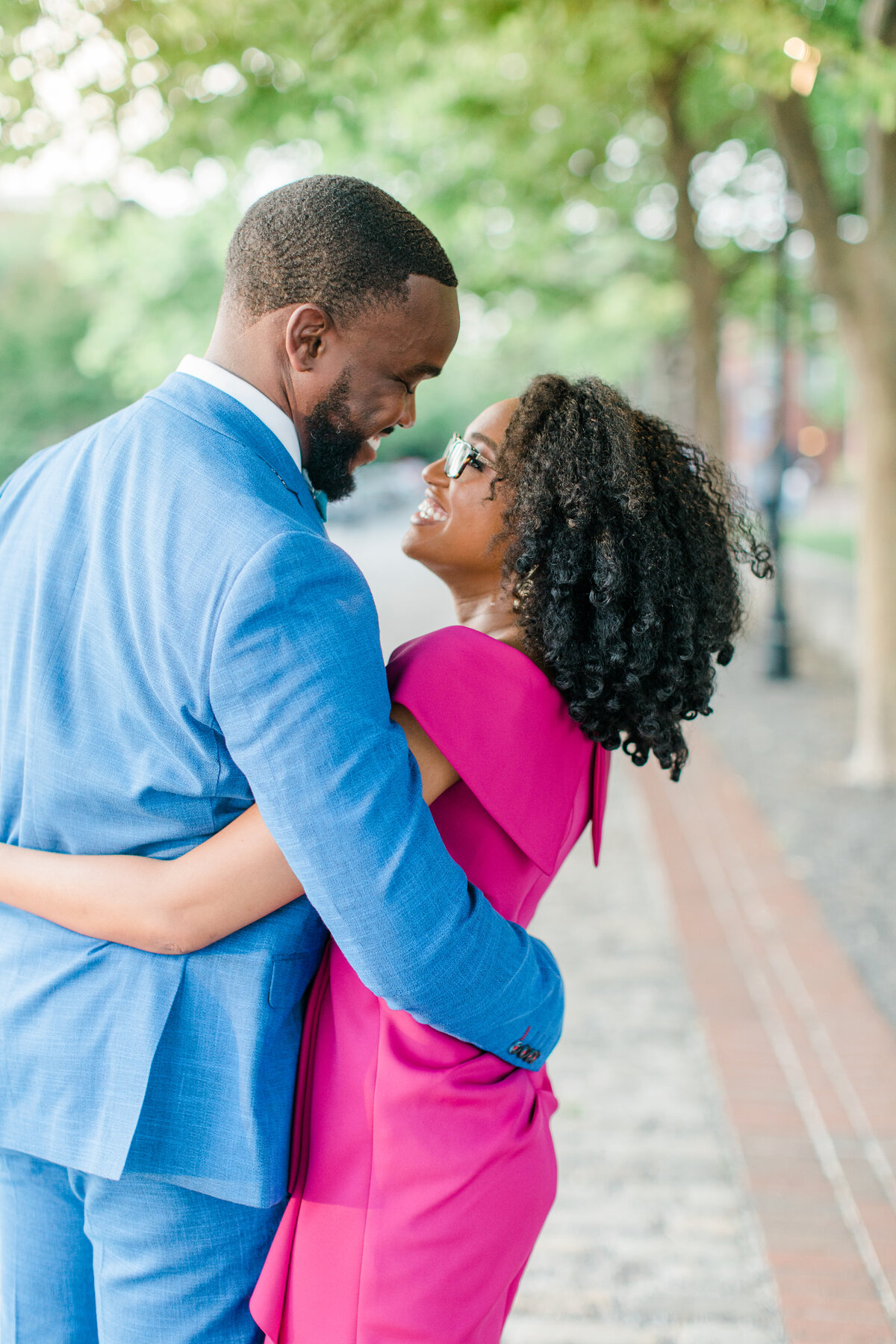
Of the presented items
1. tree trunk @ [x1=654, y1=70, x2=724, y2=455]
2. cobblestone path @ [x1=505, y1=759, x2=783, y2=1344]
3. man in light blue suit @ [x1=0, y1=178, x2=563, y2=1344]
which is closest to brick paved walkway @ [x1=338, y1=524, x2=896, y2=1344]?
cobblestone path @ [x1=505, y1=759, x2=783, y2=1344]

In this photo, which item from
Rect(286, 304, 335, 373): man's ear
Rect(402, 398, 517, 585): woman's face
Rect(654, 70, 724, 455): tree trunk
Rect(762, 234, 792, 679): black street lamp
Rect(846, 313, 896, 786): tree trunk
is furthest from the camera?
Rect(762, 234, 792, 679): black street lamp

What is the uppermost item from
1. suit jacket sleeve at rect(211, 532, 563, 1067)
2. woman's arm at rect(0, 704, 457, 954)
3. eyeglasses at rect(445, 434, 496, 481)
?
eyeglasses at rect(445, 434, 496, 481)

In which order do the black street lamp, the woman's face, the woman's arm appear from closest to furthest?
the woman's arm < the woman's face < the black street lamp

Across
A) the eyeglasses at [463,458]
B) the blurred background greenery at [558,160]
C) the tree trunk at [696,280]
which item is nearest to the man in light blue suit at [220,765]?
the eyeglasses at [463,458]

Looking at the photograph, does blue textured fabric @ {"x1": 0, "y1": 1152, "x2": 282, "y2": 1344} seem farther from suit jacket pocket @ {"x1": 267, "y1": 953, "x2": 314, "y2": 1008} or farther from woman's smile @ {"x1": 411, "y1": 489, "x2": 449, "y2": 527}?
Result: woman's smile @ {"x1": 411, "y1": 489, "x2": 449, "y2": 527}

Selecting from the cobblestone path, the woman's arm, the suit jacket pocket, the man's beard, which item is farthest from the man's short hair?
the cobblestone path

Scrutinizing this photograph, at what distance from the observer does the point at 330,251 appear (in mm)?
1545

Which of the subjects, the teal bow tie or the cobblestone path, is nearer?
the teal bow tie

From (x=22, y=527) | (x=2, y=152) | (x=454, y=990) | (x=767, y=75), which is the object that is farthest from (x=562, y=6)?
(x=454, y=990)

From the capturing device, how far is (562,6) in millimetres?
6305

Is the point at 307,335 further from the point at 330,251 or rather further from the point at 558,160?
the point at 558,160

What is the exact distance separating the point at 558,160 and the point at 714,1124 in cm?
1102

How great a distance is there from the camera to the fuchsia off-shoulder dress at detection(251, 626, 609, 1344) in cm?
154

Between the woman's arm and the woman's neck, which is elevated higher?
the woman's neck
